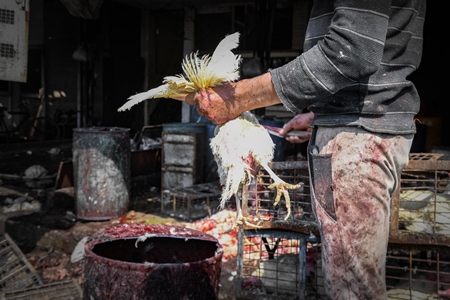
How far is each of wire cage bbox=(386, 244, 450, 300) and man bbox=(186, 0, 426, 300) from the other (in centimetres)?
123

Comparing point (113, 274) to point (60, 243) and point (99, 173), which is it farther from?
point (99, 173)

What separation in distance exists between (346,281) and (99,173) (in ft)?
16.5

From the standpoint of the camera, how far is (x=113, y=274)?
2.38m

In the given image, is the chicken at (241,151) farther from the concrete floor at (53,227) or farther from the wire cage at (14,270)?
the wire cage at (14,270)

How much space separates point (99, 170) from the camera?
6.43 metres

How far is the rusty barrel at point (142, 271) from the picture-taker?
2.36m

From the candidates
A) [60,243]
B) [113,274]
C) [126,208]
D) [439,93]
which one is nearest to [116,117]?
[126,208]

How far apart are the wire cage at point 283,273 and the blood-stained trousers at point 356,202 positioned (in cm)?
122

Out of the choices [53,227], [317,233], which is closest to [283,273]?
[317,233]

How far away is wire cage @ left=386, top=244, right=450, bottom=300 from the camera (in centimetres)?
308

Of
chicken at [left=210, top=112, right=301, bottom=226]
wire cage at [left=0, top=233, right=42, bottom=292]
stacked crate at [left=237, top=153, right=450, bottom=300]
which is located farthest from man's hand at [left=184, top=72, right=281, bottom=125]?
wire cage at [left=0, top=233, right=42, bottom=292]

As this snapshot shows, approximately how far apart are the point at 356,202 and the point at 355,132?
1.02ft

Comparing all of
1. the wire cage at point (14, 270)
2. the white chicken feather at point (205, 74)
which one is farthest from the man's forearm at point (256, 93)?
the wire cage at point (14, 270)

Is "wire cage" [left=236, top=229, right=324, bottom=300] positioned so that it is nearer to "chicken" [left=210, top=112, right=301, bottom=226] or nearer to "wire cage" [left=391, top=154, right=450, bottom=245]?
"wire cage" [left=391, top=154, right=450, bottom=245]
